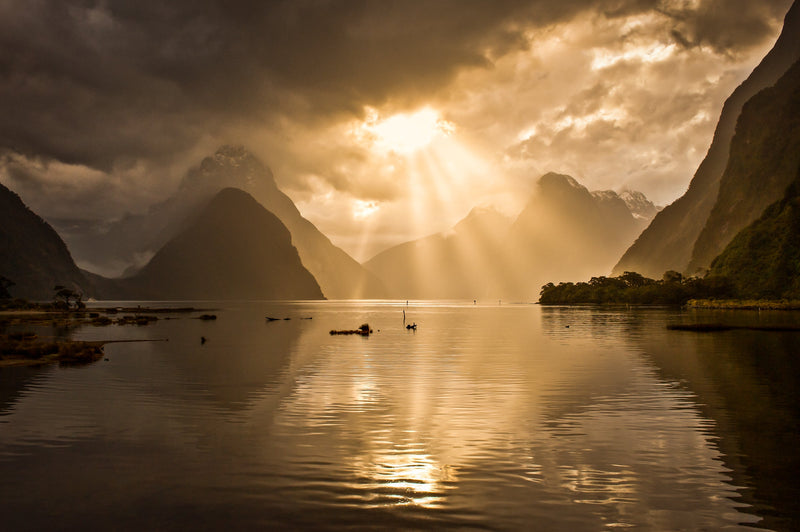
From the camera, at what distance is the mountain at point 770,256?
146875 millimetres

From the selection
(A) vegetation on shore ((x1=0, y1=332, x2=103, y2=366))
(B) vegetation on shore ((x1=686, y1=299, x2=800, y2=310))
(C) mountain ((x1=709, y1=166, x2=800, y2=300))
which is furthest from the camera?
(C) mountain ((x1=709, y1=166, x2=800, y2=300))

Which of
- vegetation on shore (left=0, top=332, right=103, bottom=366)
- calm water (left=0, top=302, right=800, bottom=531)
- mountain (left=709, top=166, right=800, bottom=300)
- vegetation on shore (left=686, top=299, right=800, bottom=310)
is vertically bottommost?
calm water (left=0, top=302, right=800, bottom=531)

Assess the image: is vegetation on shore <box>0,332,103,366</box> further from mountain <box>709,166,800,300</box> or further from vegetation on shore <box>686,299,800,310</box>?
mountain <box>709,166,800,300</box>

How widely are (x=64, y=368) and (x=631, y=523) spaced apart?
40.6 meters

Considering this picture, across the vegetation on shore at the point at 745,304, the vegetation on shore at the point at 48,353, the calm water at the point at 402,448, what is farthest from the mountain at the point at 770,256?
the vegetation on shore at the point at 48,353


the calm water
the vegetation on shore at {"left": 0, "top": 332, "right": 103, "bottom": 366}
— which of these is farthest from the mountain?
the vegetation on shore at {"left": 0, "top": 332, "right": 103, "bottom": 366}

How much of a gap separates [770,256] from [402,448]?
172 meters

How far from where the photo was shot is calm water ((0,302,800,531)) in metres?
12.7

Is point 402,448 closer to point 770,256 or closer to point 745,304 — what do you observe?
point 745,304

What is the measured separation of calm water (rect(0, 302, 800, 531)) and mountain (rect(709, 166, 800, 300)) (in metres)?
134

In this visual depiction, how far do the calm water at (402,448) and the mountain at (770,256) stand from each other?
134m

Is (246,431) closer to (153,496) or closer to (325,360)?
(153,496)

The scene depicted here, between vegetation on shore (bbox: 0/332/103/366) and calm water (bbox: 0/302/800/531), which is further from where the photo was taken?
vegetation on shore (bbox: 0/332/103/366)

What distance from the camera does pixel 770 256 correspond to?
153750mm
